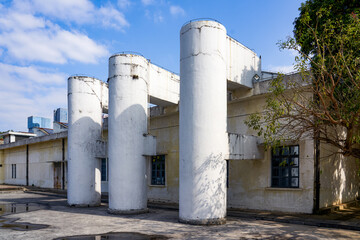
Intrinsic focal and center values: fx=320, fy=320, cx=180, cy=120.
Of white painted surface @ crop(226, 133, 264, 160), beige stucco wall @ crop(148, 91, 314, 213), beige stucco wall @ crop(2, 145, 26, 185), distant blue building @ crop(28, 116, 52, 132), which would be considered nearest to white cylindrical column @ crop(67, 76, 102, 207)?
beige stucco wall @ crop(148, 91, 314, 213)

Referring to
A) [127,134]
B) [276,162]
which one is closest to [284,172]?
[276,162]

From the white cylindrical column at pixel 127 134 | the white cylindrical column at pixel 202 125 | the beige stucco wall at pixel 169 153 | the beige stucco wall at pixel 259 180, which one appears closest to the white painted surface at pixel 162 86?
the white cylindrical column at pixel 127 134

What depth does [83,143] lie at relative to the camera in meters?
14.8

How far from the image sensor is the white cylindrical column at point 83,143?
47.7 feet

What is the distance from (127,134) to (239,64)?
528 centimetres

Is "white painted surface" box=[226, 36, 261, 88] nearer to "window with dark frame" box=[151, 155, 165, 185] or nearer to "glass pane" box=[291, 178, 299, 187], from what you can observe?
"glass pane" box=[291, 178, 299, 187]

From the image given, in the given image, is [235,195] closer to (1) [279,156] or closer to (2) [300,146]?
(1) [279,156]

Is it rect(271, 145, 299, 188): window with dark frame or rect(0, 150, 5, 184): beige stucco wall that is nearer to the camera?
rect(271, 145, 299, 188): window with dark frame

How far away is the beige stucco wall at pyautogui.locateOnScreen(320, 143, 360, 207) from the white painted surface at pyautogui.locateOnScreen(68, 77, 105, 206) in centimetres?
972

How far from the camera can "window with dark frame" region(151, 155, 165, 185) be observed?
54.4ft

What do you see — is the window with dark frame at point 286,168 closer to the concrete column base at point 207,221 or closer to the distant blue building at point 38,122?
the concrete column base at point 207,221

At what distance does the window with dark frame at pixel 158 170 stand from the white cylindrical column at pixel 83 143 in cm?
315

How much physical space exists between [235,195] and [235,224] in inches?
143

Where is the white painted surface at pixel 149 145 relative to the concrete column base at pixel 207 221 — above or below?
above
